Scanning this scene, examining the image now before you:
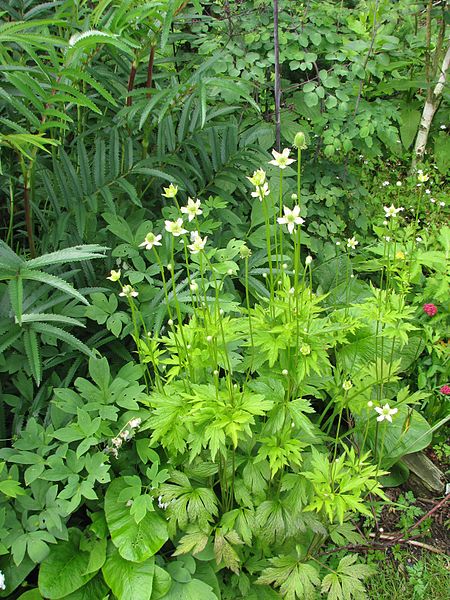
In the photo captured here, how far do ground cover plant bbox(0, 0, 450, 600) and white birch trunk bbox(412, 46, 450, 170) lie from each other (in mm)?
641

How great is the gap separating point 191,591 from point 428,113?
2796 mm

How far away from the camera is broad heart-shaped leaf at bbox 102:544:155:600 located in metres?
1.53

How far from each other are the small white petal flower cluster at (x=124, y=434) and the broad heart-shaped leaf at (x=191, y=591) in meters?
0.40

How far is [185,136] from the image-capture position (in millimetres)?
2270

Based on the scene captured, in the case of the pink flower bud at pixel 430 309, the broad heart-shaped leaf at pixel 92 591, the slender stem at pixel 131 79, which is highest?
the slender stem at pixel 131 79

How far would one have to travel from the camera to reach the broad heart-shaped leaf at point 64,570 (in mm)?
1546

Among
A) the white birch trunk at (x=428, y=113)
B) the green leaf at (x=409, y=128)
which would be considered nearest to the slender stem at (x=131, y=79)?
the white birch trunk at (x=428, y=113)

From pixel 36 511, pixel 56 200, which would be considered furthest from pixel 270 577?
pixel 56 200

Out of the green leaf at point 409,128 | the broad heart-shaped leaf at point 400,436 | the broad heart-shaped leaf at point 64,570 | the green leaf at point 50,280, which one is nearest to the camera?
the green leaf at point 50,280

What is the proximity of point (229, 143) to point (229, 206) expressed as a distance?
0.90 ft

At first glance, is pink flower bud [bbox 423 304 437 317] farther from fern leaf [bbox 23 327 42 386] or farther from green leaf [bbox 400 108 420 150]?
green leaf [bbox 400 108 420 150]

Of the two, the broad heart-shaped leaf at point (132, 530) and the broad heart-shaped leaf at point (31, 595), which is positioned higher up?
the broad heart-shaped leaf at point (132, 530)

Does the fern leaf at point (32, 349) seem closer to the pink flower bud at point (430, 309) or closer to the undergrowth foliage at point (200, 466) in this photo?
the undergrowth foliage at point (200, 466)

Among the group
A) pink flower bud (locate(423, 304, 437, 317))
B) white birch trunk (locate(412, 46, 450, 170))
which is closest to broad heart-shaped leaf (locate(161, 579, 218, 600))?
pink flower bud (locate(423, 304, 437, 317))
